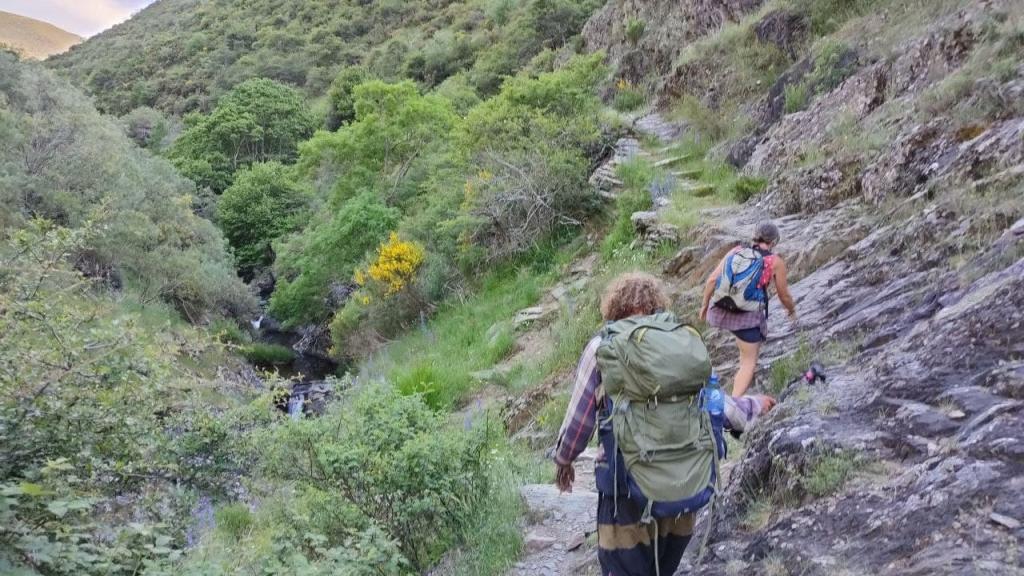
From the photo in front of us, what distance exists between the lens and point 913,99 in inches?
289

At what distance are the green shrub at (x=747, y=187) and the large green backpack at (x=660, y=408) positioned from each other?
7.19 meters

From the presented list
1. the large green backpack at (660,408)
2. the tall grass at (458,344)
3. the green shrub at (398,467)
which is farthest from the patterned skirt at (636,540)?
the tall grass at (458,344)

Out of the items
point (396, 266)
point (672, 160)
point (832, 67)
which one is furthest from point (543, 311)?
point (832, 67)

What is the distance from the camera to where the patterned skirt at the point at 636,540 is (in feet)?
8.94

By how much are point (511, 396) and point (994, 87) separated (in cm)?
626

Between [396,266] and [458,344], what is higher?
[396,266]

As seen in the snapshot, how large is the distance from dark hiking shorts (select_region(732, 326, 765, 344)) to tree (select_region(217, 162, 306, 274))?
27.1 meters

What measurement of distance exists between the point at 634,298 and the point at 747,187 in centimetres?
715

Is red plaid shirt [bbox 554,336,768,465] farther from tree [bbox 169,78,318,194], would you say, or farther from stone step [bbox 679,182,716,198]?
tree [bbox 169,78,318,194]

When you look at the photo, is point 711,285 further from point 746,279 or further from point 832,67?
point 832,67

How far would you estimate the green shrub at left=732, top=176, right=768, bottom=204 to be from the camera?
9141 millimetres

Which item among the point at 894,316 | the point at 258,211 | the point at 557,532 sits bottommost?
the point at 557,532

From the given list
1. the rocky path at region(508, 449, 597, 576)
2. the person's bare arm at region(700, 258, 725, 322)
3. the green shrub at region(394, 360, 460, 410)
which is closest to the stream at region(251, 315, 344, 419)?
the green shrub at region(394, 360, 460, 410)

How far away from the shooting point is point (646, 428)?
98.5 inches
